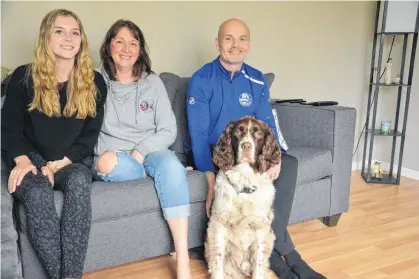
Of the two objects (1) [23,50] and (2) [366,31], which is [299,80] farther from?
(1) [23,50]

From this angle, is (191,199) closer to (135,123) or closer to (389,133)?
(135,123)

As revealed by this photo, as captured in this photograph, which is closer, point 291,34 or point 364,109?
point 291,34

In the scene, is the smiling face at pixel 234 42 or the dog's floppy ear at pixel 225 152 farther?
the smiling face at pixel 234 42

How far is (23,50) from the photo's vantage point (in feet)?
9.25

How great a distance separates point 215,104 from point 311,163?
0.74 metres

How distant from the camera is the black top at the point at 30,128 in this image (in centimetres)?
203

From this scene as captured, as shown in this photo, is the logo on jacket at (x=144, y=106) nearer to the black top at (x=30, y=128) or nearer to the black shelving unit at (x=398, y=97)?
the black top at (x=30, y=128)

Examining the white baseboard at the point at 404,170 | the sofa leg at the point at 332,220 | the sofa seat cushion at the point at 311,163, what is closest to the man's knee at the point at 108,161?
the sofa seat cushion at the point at 311,163

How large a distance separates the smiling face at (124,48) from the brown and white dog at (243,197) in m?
0.69

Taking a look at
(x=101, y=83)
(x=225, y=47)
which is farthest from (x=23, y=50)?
(x=225, y=47)

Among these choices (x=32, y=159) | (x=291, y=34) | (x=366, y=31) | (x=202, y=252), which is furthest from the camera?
(x=366, y=31)

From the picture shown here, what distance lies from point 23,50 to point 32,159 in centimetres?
112

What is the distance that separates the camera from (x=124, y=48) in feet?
7.46

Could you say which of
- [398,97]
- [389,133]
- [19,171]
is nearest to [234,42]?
[19,171]
